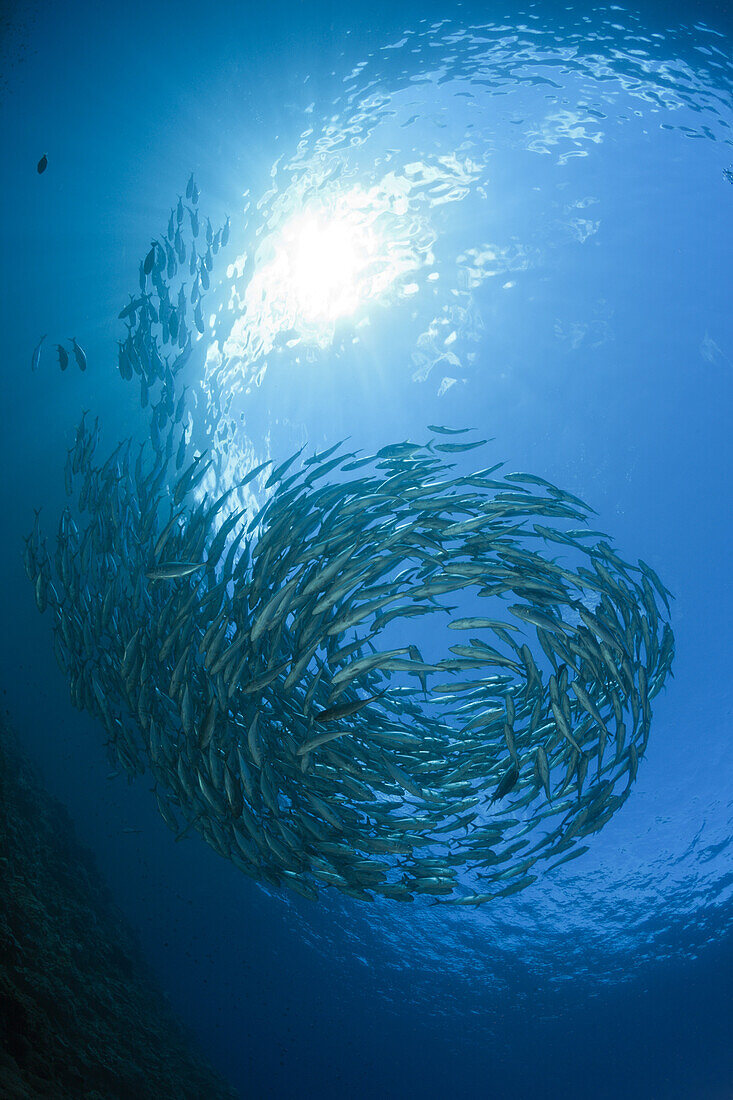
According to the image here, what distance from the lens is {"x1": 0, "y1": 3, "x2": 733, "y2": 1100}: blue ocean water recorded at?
27.9ft

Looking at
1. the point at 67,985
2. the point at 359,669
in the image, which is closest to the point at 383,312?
the point at 359,669

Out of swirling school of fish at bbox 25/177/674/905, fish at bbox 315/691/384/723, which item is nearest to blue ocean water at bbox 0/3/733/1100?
swirling school of fish at bbox 25/177/674/905

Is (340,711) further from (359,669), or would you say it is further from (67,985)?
(67,985)

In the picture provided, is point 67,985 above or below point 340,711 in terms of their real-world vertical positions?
below

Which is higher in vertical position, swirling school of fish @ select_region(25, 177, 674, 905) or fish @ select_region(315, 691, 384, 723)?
swirling school of fish @ select_region(25, 177, 674, 905)

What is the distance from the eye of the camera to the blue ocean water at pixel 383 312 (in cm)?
852

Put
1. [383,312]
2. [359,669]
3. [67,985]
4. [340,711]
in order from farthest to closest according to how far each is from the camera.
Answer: [383,312]
[67,985]
[359,669]
[340,711]

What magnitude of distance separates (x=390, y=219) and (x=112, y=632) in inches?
361

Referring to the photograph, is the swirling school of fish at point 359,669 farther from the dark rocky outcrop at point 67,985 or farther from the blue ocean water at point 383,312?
the blue ocean water at point 383,312

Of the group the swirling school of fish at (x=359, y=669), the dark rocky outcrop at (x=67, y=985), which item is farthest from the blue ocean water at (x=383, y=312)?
the swirling school of fish at (x=359, y=669)

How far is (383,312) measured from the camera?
12.7 metres

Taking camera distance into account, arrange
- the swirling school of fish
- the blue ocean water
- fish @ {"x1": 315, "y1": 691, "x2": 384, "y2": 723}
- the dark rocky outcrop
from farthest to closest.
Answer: the blue ocean water < the dark rocky outcrop < the swirling school of fish < fish @ {"x1": 315, "y1": 691, "x2": 384, "y2": 723}

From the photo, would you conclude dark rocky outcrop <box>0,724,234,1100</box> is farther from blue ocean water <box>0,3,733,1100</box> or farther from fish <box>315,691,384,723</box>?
fish <box>315,691,384,723</box>

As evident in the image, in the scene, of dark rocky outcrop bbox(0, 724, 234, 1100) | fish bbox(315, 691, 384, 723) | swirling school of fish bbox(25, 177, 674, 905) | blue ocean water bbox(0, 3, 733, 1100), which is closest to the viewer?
fish bbox(315, 691, 384, 723)
